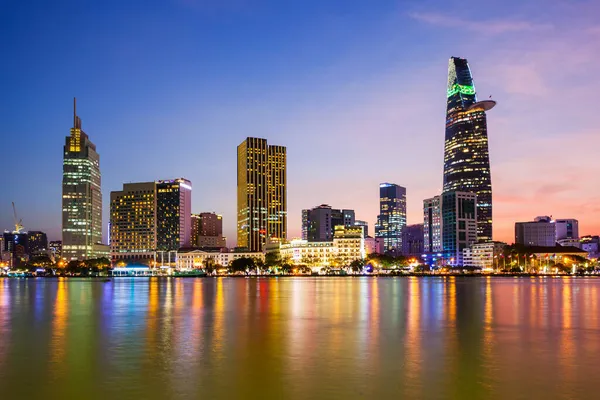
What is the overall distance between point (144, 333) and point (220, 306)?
94.4 feet

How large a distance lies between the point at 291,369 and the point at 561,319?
114 feet

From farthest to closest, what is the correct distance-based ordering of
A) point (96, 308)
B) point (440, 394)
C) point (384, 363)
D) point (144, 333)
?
1. point (96, 308)
2. point (144, 333)
3. point (384, 363)
4. point (440, 394)

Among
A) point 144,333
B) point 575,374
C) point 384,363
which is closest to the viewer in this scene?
point 575,374

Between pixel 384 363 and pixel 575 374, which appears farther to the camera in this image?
pixel 384 363

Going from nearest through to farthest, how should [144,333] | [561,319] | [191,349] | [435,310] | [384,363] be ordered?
[384,363] → [191,349] → [144,333] → [561,319] → [435,310]

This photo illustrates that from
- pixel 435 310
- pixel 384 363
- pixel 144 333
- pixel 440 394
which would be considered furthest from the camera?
Answer: pixel 435 310

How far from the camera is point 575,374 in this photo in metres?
28.8

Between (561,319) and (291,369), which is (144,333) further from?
(561,319)

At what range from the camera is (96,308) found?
72625mm

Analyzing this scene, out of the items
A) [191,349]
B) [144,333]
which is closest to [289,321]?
[144,333]

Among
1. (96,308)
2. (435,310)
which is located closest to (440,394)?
(435,310)

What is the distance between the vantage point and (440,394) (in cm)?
2450

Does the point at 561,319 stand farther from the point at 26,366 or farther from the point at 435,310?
the point at 26,366

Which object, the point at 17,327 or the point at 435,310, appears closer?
the point at 17,327
